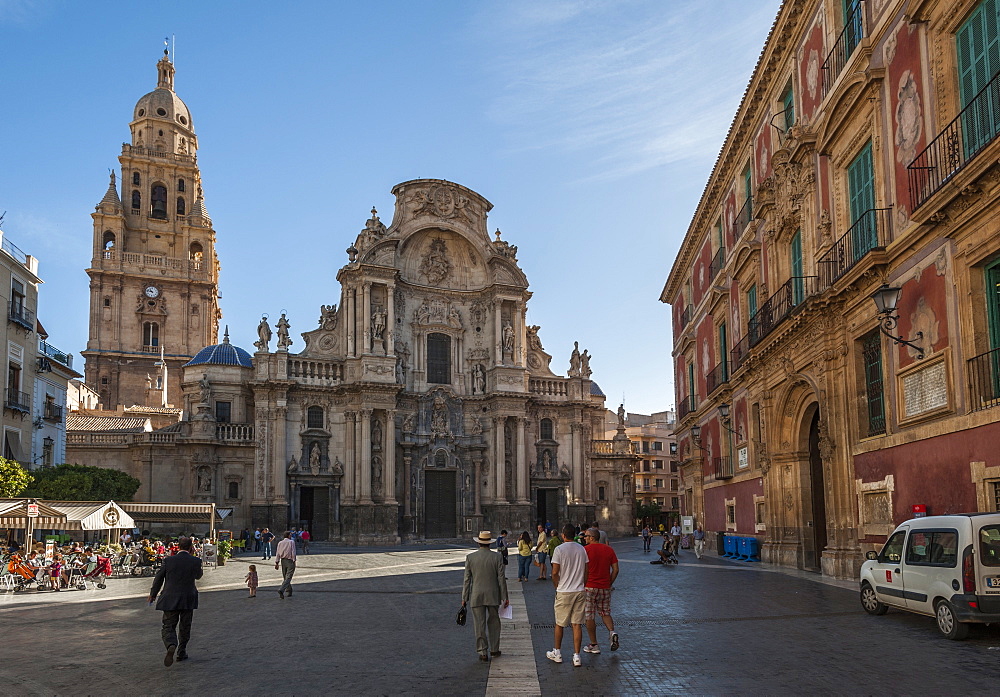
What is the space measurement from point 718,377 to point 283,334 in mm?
26001

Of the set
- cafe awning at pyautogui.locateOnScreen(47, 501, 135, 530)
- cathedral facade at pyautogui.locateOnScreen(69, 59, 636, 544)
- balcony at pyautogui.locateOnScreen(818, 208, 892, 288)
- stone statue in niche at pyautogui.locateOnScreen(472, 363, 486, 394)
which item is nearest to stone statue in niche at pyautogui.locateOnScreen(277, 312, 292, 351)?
cathedral facade at pyautogui.locateOnScreen(69, 59, 636, 544)

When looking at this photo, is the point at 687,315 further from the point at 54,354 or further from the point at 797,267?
the point at 54,354

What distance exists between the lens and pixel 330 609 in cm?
1719

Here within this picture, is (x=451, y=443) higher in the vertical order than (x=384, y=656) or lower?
higher

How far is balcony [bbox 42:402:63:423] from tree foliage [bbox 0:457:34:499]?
885cm

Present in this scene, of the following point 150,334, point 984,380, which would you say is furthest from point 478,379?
point 984,380

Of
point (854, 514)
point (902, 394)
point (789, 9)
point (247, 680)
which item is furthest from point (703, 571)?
point (247, 680)

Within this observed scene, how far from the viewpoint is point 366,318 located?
4962 centimetres

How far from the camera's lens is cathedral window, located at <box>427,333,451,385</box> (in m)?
52.8

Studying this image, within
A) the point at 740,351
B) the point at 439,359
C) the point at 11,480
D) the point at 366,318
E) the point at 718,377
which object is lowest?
the point at 11,480

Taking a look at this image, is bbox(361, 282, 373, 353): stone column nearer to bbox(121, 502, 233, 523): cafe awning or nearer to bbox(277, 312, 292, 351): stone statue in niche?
bbox(277, 312, 292, 351): stone statue in niche

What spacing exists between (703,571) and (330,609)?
12.5m

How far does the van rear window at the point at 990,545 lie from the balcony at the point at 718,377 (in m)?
20.2

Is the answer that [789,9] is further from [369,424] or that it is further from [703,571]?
[369,424]
